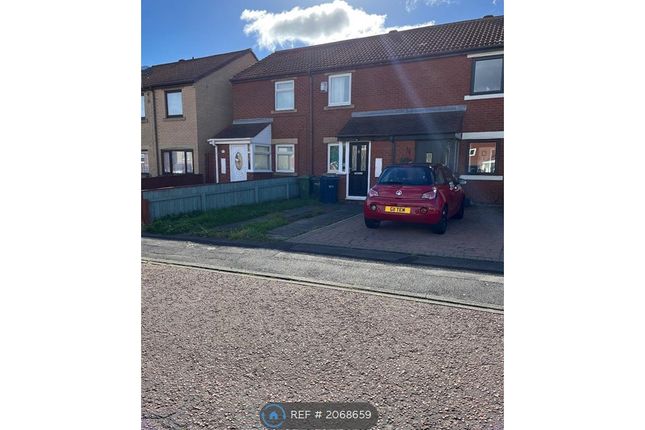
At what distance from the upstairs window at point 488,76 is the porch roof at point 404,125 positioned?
99 centimetres

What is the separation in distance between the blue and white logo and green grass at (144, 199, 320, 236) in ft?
18.2

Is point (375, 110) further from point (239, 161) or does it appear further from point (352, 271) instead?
point (352, 271)

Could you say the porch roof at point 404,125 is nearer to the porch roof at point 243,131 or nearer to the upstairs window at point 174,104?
the porch roof at point 243,131

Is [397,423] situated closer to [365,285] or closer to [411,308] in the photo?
[411,308]

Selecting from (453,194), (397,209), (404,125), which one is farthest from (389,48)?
(397,209)

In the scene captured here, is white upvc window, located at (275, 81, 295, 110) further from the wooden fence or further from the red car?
the red car

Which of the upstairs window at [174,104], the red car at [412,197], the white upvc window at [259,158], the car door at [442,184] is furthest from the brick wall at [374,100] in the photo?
the red car at [412,197]

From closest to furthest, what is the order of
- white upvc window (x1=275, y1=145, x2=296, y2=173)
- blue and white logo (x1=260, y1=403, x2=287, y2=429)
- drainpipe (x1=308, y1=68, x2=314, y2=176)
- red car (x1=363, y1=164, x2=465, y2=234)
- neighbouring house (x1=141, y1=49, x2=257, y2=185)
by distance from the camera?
blue and white logo (x1=260, y1=403, x2=287, y2=429) → red car (x1=363, y1=164, x2=465, y2=234) → drainpipe (x1=308, y1=68, x2=314, y2=176) → white upvc window (x1=275, y1=145, x2=296, y2=173) → neighbouring house (x1=141, y1=49, x2=257, y2=185)

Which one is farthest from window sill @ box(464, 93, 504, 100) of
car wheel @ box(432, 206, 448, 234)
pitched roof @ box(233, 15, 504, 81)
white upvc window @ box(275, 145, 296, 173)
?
white upvc window @ box(275, 145, 296, 173)

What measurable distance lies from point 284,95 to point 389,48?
470 centimetres

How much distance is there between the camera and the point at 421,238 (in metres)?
A: 7.53

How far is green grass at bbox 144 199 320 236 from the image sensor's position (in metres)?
8.33

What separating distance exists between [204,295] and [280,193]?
9430 millimetres

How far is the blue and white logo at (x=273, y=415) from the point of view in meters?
2.38
